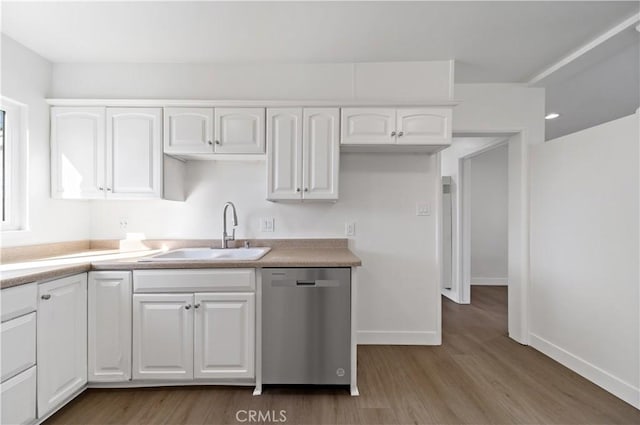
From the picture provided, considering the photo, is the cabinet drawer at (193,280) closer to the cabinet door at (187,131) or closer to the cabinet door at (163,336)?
the cabinet door at (163,336)

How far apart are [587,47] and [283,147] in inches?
94.2

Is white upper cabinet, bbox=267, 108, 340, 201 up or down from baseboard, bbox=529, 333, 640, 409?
up

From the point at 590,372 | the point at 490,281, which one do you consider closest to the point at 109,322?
the point at 590,372

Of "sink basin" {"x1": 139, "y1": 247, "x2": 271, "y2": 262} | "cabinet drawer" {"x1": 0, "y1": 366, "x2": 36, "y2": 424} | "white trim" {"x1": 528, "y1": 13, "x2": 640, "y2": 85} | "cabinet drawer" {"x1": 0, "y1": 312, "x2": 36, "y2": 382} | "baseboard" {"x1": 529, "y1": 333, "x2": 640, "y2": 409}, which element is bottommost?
"baseboard" {"x1": 529, "y1": 333, "x2": 640, "y2": 409}

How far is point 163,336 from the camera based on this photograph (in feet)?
6.41

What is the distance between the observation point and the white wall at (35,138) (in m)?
2.10

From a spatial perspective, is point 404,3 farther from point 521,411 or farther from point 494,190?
point 494,190

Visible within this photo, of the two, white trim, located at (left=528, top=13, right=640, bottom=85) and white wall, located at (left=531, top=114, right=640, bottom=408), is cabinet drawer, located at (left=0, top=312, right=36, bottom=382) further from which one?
white trim, located at (left=528, top=13, right=640, bottom=85)

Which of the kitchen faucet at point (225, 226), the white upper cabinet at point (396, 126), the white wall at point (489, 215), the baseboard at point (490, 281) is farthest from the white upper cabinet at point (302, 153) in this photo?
the baseboard at point (490, 281)

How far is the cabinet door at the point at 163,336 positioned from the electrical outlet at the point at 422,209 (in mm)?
1981

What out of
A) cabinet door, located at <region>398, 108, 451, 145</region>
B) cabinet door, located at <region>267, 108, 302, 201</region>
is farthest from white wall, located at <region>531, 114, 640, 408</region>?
cabinet door, located at <region>267, 108, 302, 201</region>

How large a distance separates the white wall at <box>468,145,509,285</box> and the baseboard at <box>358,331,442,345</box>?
3.10 metres

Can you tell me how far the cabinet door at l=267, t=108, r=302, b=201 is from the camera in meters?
2.30

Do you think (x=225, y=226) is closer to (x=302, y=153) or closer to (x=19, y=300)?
(x=302, y=153)
